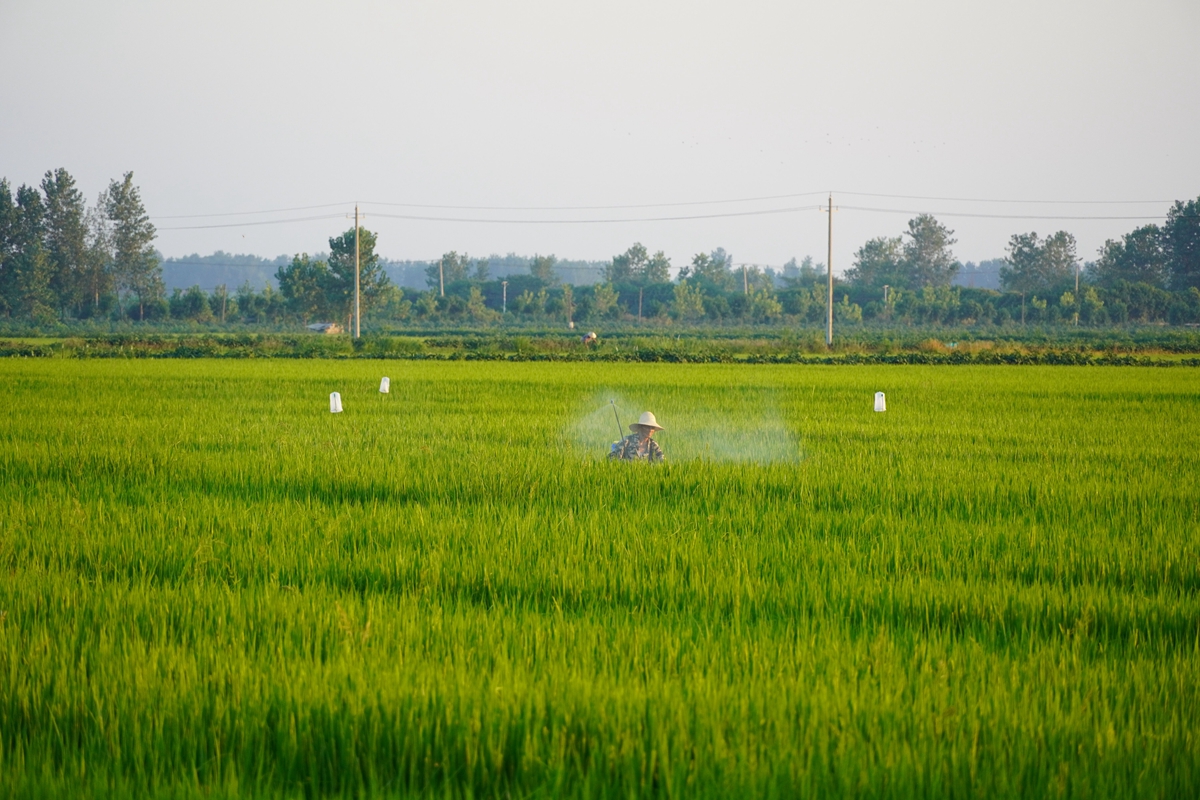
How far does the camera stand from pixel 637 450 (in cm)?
888

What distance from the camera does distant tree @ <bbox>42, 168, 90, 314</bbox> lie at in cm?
7825

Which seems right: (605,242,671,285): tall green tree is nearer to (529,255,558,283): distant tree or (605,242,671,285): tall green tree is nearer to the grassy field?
(529,255,558,283): distant tree

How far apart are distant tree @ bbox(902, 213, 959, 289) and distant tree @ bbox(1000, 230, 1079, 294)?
25.1 ft

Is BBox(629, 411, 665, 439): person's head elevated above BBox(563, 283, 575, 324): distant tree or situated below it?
below

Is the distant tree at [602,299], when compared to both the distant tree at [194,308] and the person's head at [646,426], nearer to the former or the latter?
the distant tree at [194,308]

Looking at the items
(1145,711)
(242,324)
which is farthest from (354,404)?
(242,324)

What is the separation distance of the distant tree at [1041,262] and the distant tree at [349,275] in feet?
251

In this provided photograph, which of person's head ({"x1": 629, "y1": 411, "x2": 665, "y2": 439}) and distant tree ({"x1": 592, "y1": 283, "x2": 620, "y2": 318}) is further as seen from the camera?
distant tree ({"x1": 592, "y1": 283, "x2": 620, "y2": 318})

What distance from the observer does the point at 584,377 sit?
2384 centimetres

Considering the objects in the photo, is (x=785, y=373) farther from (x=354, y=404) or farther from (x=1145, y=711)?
(x=1145, y=711)

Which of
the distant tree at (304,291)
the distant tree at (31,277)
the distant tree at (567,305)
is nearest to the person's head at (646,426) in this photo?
the distant tree at (304,291)

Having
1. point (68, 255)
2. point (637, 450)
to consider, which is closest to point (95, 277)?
point (68, 255)

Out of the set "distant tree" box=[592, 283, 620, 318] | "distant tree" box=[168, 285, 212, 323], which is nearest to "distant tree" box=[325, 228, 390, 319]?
"distant tree" box=[168, 285, 212, 323]

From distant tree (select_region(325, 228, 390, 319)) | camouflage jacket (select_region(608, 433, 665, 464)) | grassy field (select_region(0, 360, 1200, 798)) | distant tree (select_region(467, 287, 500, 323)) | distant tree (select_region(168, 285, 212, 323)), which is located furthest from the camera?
distant tree (select_region(467, 287, 500, 323))
